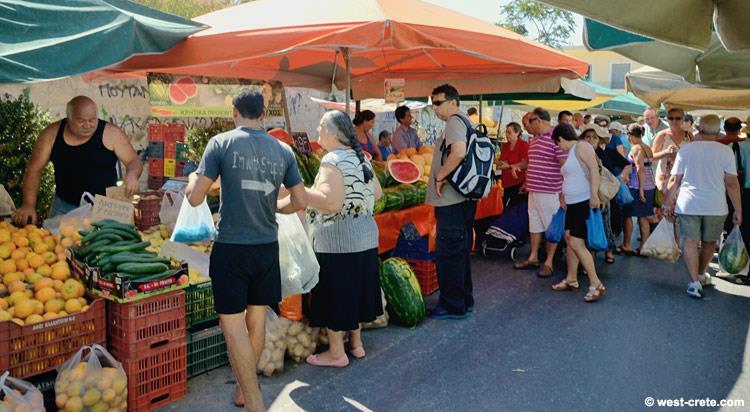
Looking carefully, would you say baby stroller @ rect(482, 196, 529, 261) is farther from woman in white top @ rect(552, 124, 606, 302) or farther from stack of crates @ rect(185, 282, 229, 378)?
stack of crates @ rect(185, 282, 229, 378)

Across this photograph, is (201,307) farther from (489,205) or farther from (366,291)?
(489,205)

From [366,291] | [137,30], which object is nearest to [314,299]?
[366,291]

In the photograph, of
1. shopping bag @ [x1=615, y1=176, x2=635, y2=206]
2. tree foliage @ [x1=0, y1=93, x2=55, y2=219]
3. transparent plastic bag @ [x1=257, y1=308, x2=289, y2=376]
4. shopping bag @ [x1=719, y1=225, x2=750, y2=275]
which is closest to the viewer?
transparent plastic bag @ [x1=257, y1=308, x2=289, y2=376]

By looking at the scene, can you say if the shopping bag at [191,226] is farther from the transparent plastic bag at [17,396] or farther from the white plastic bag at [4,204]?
the white plastic bag at [4,204]

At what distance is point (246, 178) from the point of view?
3.28 meters


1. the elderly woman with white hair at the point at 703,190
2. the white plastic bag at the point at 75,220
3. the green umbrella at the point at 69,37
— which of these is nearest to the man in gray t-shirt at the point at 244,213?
the green umbrella at the point at 69,37

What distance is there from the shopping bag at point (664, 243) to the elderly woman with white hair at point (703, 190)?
771 millimetres

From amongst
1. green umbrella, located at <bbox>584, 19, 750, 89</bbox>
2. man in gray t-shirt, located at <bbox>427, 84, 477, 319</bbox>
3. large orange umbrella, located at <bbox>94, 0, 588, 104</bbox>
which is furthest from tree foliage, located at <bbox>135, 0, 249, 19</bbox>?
green umbrella, located at <bbox>584, 19, 750, 89</bbox>

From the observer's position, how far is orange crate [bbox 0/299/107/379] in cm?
323

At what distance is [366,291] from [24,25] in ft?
9.34

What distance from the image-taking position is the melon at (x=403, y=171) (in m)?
6.38

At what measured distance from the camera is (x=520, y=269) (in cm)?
754

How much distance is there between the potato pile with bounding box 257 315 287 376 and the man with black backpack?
5.68 ft

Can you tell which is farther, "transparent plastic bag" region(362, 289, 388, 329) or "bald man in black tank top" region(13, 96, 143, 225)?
"transparent plastic bag" region(362, 289, 388, 329)
